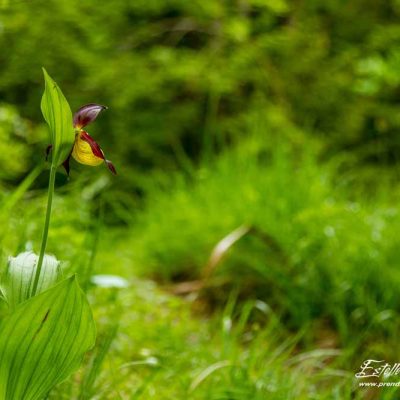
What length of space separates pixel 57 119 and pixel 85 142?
98 mm

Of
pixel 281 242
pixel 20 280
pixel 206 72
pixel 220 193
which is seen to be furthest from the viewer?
pixel 206 72

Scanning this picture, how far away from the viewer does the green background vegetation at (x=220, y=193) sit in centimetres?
209

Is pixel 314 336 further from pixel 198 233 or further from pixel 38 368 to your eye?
pixel 38 368

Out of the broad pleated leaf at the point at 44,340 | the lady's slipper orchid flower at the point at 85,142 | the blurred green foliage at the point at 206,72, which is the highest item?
the lady's slipper orchid flower at the point at 85,142

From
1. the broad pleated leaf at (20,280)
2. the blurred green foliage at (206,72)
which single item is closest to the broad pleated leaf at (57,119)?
the broad pleated leaf at (20,280)

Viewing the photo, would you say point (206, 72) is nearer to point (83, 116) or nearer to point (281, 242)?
point (281, 242)

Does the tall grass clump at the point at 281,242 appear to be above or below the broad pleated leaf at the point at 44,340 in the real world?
below

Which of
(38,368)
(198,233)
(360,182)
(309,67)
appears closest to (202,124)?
(309,67)

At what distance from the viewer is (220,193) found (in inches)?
129

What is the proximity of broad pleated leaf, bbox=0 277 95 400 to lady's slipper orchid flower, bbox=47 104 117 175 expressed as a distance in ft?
0.75

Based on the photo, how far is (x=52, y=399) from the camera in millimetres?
1613

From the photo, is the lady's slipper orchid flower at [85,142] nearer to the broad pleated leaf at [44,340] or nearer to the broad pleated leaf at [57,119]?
the broad pleated leaf at [57,119]

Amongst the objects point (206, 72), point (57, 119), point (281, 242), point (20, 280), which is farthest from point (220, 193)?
point (57, 119)

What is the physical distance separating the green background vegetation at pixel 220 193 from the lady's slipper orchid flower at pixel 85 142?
1.10ft
